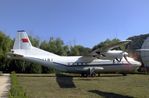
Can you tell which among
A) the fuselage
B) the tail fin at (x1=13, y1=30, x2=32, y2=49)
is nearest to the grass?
the fuselage

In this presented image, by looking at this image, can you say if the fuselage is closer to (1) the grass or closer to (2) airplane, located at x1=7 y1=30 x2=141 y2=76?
(2) airplane, located at x1=7 y1=30 x2=141 y2=76

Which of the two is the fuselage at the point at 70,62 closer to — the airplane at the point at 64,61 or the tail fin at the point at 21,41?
the airplane at the point at 64,61

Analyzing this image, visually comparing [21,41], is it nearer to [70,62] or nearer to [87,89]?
[70,62]

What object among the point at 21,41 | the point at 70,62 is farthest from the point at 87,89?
the point at 21,41

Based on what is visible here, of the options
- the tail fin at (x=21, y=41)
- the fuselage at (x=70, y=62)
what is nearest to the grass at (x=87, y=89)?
the fuselage at (x=70, y=62)

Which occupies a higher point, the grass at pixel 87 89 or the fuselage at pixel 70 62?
the fuselage at pixel 70 62

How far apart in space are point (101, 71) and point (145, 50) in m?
27.6

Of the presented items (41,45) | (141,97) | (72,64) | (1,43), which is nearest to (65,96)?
(141,97)

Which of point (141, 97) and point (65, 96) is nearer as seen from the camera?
point (141, 97)

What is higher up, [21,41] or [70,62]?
[21,41]

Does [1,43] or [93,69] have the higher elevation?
[1,43]

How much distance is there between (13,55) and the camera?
41.8m

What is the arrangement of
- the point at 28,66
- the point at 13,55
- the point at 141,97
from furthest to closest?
1. the point at 28,66
2. the point at 13,55
3. the point at 141,97

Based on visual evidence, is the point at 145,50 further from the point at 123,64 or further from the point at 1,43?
the point at 1,43
